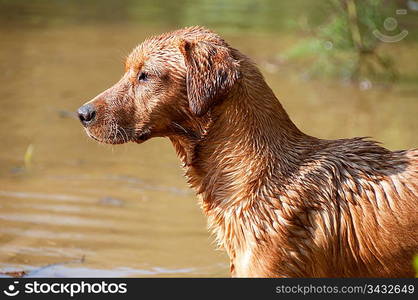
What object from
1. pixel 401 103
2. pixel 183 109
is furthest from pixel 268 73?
pixel 183 109

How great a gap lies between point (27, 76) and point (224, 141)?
7.42 m

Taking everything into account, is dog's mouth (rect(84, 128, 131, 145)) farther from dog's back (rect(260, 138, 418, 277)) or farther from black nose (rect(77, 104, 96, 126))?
dog's back (rect(260, 138, 418, 277))

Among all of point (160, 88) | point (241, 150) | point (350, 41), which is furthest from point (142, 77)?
point (350, 41)

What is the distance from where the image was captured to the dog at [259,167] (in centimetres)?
529

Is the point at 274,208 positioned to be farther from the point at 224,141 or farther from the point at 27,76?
the point at 27,76

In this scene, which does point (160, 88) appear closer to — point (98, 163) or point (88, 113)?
point (88, 113)

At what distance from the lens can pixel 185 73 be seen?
557cm

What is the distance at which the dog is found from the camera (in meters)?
5.29

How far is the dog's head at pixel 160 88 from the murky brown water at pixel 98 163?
1696 millimetres

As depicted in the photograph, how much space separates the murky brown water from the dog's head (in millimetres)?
1696

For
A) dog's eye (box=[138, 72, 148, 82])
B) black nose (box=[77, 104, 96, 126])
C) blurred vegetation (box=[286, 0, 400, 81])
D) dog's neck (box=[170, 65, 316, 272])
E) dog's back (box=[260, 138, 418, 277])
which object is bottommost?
dog's back (box=[260, 138, 418, 277])

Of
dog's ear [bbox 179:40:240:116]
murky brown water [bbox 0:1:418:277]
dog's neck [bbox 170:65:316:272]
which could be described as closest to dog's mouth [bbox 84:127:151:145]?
dog's neck [bbox 170:65:316:272]

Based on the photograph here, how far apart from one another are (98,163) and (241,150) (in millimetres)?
4168

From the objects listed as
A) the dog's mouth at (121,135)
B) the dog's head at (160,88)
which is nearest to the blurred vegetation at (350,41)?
the dog's head at (160,88)
